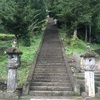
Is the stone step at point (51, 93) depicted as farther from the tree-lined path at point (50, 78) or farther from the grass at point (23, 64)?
the grass at point (23, 64)

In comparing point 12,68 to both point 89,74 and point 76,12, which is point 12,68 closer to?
point 89,74

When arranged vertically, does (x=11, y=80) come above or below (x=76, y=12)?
below

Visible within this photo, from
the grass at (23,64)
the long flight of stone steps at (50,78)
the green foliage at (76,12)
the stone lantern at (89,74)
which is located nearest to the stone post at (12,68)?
the long flight of stone steps at (50,78)

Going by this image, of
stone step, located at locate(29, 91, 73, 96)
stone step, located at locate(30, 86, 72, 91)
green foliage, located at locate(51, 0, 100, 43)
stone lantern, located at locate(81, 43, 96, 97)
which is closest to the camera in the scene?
stone lantern, located at locate(81, 43, 96, 97)

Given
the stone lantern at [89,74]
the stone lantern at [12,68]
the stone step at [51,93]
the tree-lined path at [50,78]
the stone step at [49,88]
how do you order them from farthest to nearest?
the stone step at [49,88] → the tree-lined path at [50,78] → the stone step at [51,93] → the stone lantern at [12,68] → the stone lantern at [89,74]

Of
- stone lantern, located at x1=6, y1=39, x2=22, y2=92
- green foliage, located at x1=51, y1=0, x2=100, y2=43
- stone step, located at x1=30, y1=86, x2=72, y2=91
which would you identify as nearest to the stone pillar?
stone lantern, located at x1=6, y1=39, x2=22, y2=92

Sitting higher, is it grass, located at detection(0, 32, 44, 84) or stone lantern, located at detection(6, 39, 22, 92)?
stone lantern, located at detection(6, 39, 22, 92)

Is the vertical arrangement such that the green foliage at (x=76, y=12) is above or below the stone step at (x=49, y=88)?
above

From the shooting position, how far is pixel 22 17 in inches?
688

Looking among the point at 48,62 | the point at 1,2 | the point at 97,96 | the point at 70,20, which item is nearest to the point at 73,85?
the point at 97,96

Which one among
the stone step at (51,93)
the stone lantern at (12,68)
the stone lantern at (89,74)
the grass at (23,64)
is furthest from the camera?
the grass at (23,64)

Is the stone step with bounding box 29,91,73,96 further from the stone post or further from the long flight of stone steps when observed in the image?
the stone post

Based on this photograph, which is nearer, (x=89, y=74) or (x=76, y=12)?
(x=89, y=74)

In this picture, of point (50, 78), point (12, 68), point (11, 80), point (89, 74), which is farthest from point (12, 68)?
point (89, 74)
